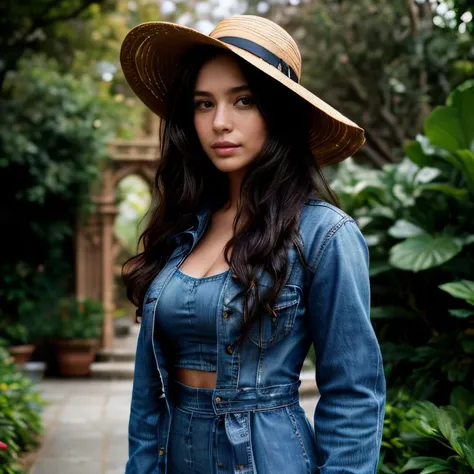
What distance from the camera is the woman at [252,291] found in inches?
61.2

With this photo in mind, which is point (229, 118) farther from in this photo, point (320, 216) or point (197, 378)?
point (197, 378)

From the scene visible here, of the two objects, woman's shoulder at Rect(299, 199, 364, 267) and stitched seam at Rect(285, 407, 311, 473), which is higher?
woman's shoulder at Rect(299, 199, 364, 267)

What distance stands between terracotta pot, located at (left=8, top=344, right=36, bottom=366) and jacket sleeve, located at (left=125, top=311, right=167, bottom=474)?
7995 mm

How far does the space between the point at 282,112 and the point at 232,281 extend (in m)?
0.43

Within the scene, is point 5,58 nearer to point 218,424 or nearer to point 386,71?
point 386,71

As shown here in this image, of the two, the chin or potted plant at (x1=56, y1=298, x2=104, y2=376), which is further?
potted plant at (x1=56, y1=298, x2=104, y2=376)

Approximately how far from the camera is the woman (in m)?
1.55

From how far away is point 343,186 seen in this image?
468cm

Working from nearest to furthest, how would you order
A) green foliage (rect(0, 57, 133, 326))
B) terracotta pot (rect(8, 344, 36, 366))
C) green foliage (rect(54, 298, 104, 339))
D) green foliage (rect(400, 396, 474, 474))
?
green foliage (rect(400, 396, 474, 474)), green foliage (rect(0, 57, 133, 326)), terracotta pot (rect(8, 344, 36, 366)), green foliage (rect(54, 298, 104, 339))

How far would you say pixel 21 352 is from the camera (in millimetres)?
9539

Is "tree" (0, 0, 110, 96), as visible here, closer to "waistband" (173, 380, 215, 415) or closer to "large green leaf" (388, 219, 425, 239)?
"large green leaf" (388, 219, 425, 239)

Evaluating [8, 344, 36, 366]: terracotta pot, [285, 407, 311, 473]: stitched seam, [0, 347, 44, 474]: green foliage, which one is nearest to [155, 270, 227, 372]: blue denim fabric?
[285, 407, 311, 473]: stitched seam

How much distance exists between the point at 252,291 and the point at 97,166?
8476mm

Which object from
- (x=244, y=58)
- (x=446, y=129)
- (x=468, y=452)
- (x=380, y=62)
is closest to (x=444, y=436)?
(x=468, y=452)
